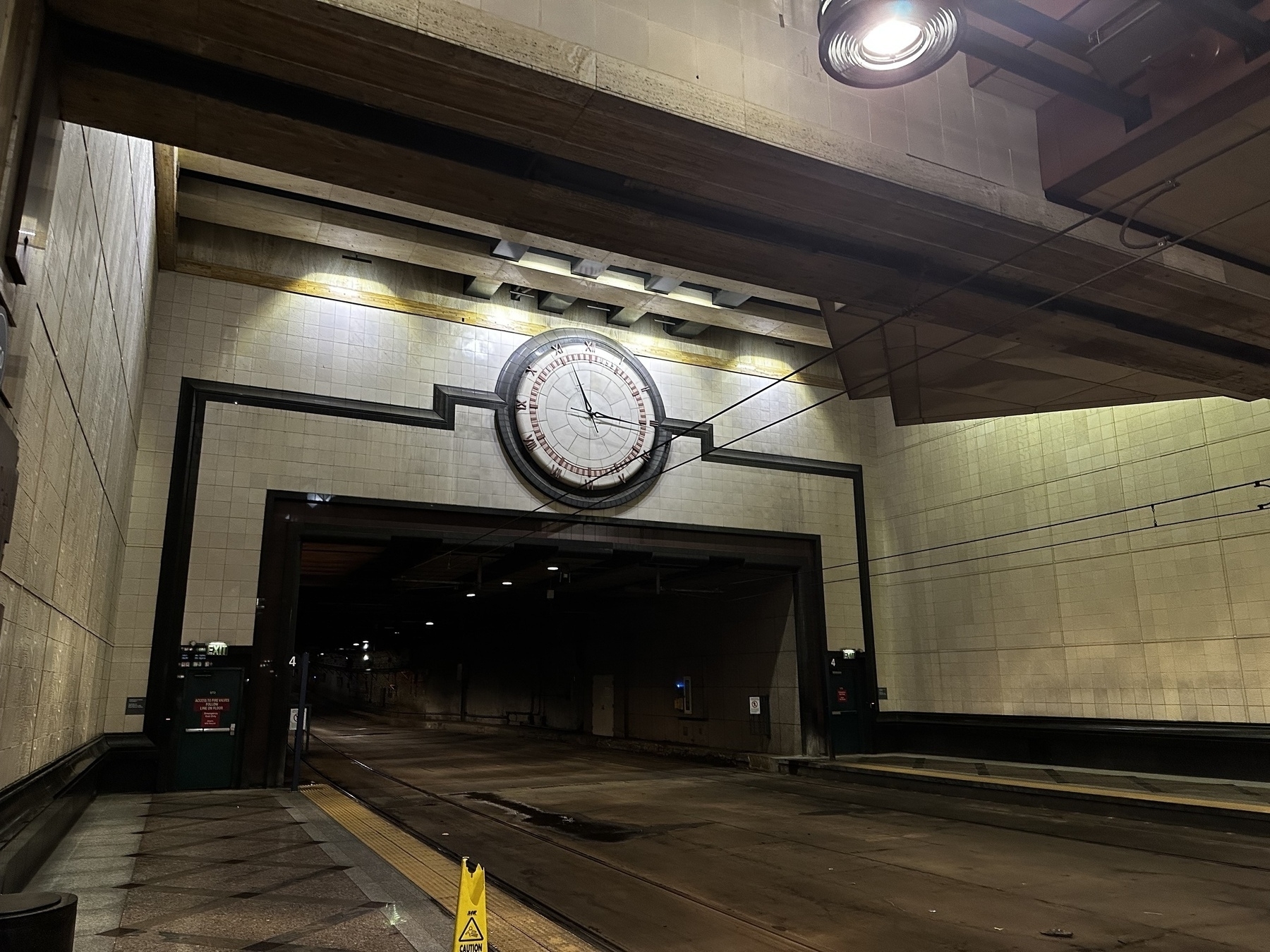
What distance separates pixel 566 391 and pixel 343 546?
591 cm

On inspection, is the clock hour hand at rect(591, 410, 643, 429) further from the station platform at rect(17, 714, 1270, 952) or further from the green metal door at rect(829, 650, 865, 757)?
the station platform at rect(17, 714, 1270, 952)

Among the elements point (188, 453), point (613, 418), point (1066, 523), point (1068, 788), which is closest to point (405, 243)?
point (188, 453)

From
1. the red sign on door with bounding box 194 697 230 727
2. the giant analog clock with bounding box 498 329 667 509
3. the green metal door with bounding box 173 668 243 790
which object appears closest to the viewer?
the green metal door with bounding box 173 668 243 790

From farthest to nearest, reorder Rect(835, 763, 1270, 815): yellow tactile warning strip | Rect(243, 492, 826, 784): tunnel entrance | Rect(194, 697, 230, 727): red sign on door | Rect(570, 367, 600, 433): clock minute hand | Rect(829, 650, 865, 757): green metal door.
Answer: Rect(829, 650, 865, 757): green metal door < Rect(570, 367, 600, 433): clock minute hand < Rect(243, 492, 826, 784): tunnel entrance < Rect(194, 697, 230, 727): red sign on door < Rect(835, 763, 1270, 815): yellow tactile warning strip

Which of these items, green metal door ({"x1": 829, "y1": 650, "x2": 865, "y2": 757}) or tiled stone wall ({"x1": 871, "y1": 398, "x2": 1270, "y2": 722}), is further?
green metal door ({"x1": 829, "y1": 650, "x2": 865, "y2": 757})

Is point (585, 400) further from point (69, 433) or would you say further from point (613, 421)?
point (69, 433)

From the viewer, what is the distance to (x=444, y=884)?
744 cm

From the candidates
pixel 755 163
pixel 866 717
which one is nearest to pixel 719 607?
pixel 866 717

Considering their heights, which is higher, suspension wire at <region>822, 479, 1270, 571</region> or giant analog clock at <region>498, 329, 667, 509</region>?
giant analog clock at <region>498, 329, 667, 509</region>


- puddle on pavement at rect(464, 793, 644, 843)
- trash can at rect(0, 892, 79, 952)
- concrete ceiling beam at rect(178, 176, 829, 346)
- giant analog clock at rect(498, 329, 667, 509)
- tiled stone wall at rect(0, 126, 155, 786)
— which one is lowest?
puddle on pavement at rect(464, 793, 644, 843)

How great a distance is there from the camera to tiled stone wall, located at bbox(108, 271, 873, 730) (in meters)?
15.2

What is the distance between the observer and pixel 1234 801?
11.5m

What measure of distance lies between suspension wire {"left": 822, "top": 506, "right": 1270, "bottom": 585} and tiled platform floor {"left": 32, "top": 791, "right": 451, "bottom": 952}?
1302 centimetres

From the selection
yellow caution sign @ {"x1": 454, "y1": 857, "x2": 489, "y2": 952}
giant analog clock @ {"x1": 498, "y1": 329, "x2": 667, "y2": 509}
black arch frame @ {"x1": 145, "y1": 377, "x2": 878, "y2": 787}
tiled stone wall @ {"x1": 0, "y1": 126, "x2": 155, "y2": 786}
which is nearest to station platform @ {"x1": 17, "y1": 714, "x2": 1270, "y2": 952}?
yellow caution sign @ {"x1": 454, "y1": 857, "x2": 489, "y2": 952}
